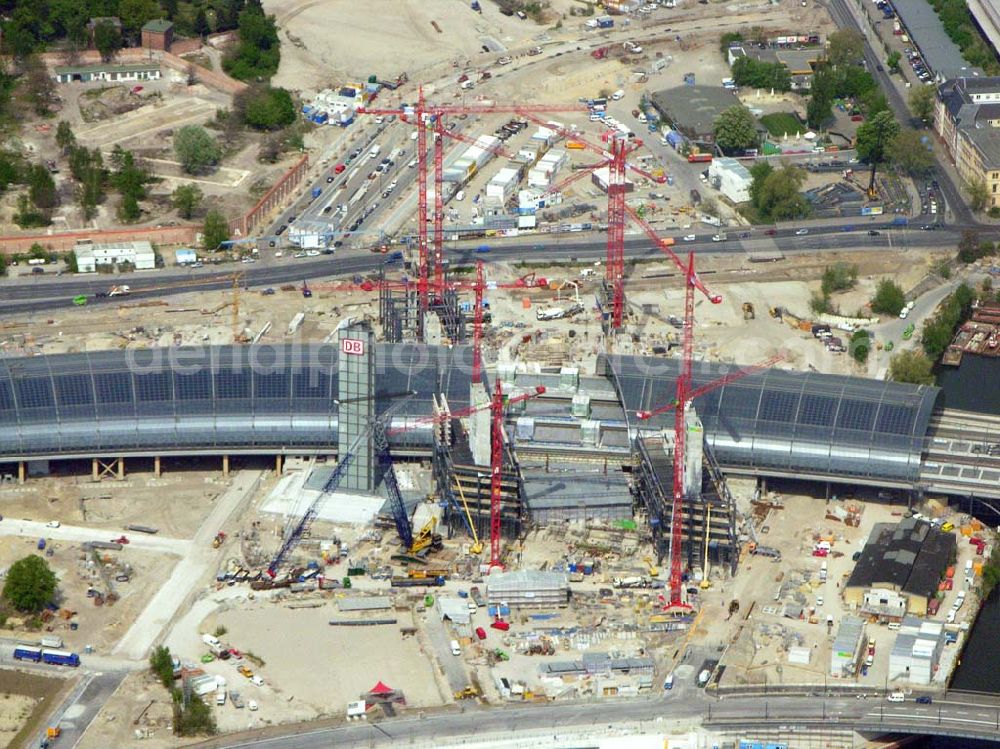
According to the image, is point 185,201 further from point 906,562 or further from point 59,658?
point 906,562

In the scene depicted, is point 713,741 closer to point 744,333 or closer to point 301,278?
point 744,333

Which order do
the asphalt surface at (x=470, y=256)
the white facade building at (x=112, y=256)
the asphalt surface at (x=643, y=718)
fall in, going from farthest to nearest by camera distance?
the white facade building at (x=112, y=256) → the asphalt surface at (x=470, y=256) → the asphalt surface at (x=643, y=718)

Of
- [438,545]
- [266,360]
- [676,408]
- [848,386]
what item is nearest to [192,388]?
[266,360]

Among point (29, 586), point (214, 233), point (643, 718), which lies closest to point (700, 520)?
point (643, 718)

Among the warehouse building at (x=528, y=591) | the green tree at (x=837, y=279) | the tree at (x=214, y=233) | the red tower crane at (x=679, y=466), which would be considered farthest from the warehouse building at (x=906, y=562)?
the tree at (x=214, y=233)

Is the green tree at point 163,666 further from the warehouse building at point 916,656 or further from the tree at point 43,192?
the tree at point 43,192
